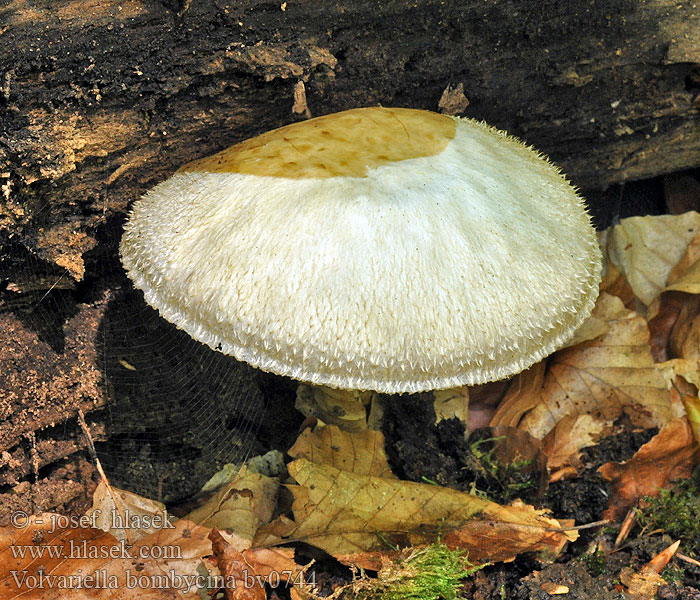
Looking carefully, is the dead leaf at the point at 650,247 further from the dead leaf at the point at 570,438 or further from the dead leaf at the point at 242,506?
the dead leaf at the point at 242,506

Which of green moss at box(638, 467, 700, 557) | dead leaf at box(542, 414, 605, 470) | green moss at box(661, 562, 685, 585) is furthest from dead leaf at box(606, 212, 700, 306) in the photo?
green moss at box(661, 562, 685, 585)

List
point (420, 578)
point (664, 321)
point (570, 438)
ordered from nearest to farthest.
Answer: point (420, 578) < point (570, 438) < point (664, 321)

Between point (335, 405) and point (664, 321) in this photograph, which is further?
point (664, 321)

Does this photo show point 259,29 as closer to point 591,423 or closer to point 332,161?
point 332,161

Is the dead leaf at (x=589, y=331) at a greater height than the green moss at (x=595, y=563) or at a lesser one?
greater

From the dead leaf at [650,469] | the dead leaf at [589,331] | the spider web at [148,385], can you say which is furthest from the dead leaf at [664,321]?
the spider web at [148,385]

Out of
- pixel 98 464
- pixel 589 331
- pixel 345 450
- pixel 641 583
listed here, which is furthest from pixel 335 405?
pixel 641 583

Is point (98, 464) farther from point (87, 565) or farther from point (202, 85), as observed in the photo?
point (202, 85)

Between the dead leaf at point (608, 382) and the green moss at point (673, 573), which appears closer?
the green moss at point (673, 573)
